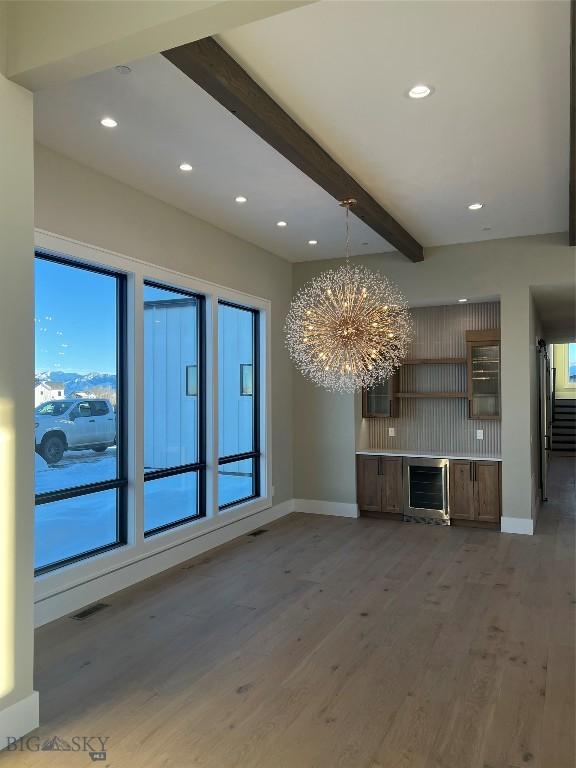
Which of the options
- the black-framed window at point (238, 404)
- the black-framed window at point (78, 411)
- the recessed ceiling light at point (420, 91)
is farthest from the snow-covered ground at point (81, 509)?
the recessed ceiling light at point (420, 91)

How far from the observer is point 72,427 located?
4.36 metres

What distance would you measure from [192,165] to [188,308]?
5.53ft

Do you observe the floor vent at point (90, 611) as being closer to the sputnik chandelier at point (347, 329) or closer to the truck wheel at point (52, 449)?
the truck wheel at point (52, 449)

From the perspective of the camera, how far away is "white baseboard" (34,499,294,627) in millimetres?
4016

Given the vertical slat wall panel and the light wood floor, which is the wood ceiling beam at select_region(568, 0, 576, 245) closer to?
the vertical slat wall panel

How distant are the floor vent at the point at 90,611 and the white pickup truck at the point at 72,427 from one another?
1.09m

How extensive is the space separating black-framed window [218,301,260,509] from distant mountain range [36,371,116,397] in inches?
59.6

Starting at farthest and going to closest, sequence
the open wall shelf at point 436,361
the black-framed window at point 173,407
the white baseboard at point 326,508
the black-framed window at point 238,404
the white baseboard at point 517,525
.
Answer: the white baseboard at point 326,508, the open wall shelf at point 436,361, the white baseboard at point 517,525, the black-framed window at point 238,404, the black-framed window at point 173,407

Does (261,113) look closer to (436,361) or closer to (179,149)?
(179,149)

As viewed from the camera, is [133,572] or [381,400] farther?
[381,400]

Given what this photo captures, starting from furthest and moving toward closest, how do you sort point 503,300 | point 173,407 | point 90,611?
1. point 503,300
2. point 173,407
3. point 90,611

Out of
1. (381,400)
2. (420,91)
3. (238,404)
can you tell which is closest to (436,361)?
→ (381,400)

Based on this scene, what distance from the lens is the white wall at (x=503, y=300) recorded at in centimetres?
628

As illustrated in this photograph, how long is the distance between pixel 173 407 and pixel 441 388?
3515mm
